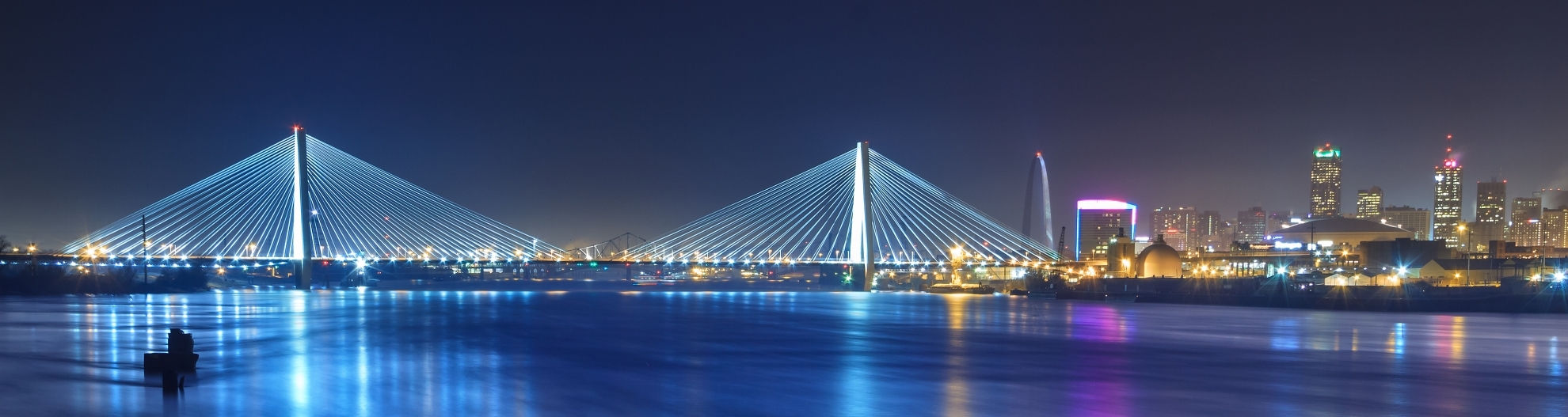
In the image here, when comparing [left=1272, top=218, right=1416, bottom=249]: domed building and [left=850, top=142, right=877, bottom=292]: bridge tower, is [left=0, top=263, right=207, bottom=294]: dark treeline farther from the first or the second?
[left=1272, top=218, right=1416, bottom=249]: domed building

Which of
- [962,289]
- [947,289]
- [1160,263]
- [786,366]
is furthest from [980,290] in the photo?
[786,366]

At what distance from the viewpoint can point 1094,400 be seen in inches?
558

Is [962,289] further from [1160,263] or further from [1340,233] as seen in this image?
[1340,233]

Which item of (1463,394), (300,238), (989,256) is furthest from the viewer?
(989,256)

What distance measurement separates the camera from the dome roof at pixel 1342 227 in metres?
118

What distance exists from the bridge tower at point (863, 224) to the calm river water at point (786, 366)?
28.3 metres

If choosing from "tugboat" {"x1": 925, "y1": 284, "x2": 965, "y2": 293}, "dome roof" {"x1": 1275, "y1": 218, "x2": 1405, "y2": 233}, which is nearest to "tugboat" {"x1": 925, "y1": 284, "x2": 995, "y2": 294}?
"tugboat" {"x1": 925, "y1": 284, "x2": 965, "y2": 293}

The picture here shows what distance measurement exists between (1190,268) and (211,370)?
85996mm

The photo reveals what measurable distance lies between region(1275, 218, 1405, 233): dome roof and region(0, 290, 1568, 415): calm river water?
297ft

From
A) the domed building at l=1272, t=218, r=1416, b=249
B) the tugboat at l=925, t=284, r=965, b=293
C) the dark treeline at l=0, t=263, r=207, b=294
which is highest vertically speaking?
the domed building at l=1272, t=218, r=1416, b=249

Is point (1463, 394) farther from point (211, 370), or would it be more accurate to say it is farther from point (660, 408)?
point (211, 370)

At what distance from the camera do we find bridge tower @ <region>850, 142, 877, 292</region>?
6397cm

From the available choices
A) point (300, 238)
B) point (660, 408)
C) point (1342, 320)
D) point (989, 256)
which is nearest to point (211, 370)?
point (660, 408)

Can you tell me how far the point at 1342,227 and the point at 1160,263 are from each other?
191ft
